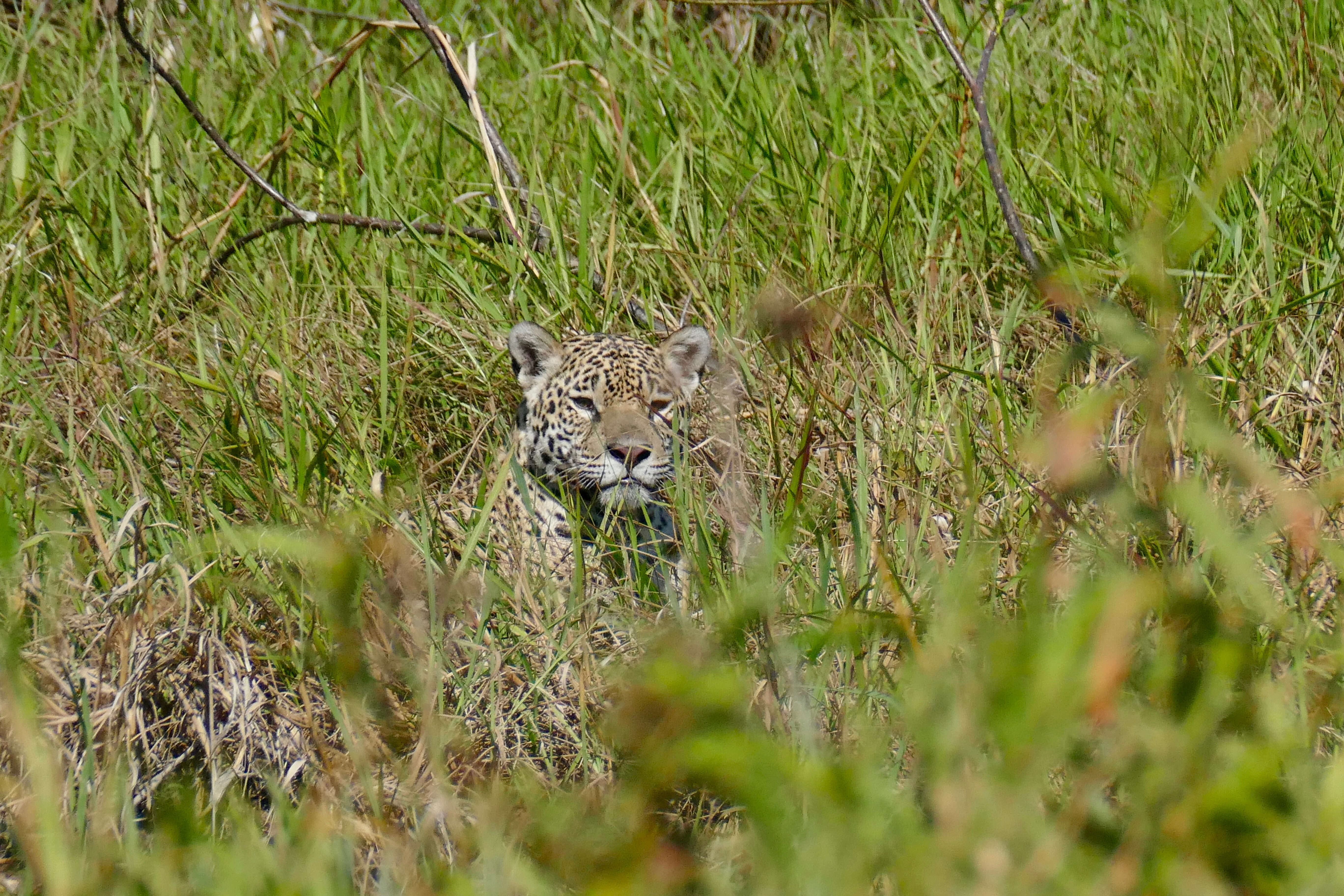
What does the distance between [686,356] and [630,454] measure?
436 mm

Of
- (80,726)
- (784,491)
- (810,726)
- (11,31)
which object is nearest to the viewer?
(810,726)

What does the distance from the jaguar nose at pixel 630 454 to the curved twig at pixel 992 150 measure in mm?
1292

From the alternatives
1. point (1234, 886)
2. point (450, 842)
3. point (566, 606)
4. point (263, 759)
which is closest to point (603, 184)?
point (566, 606)

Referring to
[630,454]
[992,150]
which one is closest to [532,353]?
[630,454]

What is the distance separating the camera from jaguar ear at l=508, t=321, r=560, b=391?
4.23 metres

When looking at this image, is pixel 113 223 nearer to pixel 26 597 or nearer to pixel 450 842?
pixel 26 597

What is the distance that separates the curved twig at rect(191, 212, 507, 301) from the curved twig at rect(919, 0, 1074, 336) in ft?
5.49

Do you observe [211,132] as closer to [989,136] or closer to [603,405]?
[603,405]

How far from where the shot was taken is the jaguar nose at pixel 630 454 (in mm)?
4211

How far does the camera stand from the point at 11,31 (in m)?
5.59

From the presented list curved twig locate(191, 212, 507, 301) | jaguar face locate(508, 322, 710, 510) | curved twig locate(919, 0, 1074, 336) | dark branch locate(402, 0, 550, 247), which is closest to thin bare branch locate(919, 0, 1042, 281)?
curved twig locate(919, 0, 1074, 336)

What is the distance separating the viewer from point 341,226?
4.88 meters

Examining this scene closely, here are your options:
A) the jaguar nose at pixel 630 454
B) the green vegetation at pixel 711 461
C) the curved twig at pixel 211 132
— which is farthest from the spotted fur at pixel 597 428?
the curved twig at pixel 211 132

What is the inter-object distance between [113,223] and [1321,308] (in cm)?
397
